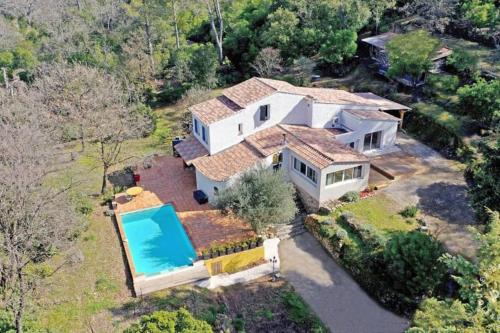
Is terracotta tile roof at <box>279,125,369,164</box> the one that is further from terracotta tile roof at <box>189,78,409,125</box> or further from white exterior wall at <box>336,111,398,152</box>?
terracotta tile roof at <box>189,78,409,125</box>

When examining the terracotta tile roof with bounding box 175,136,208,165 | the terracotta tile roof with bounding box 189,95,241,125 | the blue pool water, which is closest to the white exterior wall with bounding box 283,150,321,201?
the terracotta tile roof with bounding box 189,95,241,125

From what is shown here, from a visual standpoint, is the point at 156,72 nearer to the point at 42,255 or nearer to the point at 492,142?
the point at 42,255

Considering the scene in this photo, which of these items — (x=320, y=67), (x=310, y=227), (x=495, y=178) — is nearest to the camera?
(x=495, y=178)

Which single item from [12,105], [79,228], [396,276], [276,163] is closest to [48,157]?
[79,228]

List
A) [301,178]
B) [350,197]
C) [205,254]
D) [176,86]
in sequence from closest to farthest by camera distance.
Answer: [205,254] → [350,197] → [301,178] → [176,86]

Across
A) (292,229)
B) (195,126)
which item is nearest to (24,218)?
(292,229)

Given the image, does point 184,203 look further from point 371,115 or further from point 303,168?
point 371,115

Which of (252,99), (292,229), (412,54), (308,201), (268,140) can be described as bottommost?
Result: (292,229)
